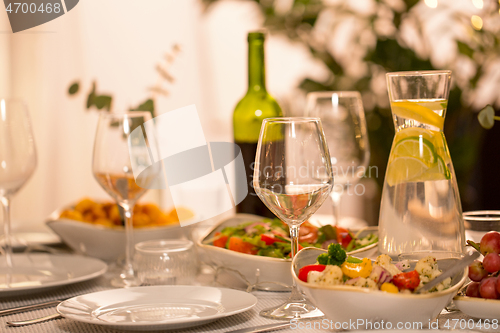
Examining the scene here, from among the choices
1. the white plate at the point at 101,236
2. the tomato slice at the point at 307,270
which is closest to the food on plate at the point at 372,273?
the tomato slice at the point at 307,270

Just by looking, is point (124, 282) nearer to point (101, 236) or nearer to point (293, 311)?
point (101, 236)

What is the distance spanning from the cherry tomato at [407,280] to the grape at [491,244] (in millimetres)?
123

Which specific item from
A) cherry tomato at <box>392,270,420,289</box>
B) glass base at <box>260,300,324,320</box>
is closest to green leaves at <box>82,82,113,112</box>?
glass base at <box>260,300,324,320</box>

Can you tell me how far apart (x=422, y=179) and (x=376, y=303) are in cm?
23

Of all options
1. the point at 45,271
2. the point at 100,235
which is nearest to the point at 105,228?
the point at 100,235

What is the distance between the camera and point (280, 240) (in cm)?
81

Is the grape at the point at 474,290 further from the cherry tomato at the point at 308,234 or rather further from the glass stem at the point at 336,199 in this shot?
the glass stem at the point at 336,199

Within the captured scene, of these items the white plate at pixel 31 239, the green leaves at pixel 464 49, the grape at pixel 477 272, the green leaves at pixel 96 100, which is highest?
the green leaves at pixel 464 49

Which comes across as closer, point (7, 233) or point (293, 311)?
point (293, 311)

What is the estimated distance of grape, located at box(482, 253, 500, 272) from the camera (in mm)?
570

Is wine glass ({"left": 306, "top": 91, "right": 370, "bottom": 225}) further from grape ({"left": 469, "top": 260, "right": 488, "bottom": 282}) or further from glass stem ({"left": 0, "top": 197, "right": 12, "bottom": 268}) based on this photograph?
glass stem ({"left": 0, "top": 197, "right": 12, "bottom": 268})

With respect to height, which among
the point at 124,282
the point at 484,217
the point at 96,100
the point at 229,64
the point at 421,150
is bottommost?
the point at 124,282

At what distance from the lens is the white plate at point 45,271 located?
30.6 inches

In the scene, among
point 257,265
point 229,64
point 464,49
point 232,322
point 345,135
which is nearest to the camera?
point 232,322
